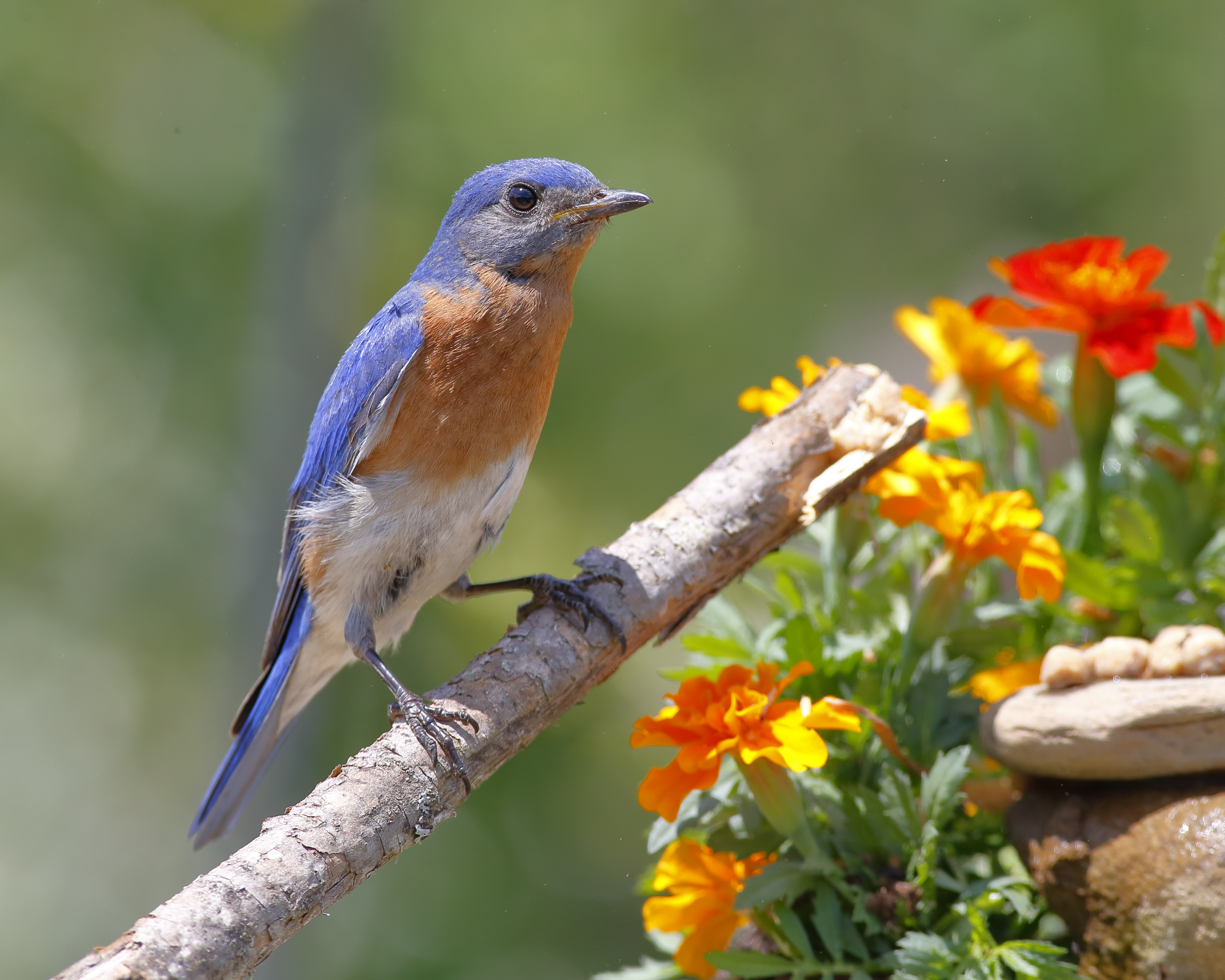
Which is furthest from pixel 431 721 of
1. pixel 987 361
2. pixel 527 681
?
pixel 987 361

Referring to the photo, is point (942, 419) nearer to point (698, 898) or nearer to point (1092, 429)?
point (1092, 429)

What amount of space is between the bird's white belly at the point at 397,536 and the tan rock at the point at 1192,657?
1.13m

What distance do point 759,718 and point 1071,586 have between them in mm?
761

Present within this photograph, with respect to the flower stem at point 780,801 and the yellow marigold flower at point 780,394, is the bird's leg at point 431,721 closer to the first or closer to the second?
the flower stem at point 780,801

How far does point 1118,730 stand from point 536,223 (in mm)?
1356

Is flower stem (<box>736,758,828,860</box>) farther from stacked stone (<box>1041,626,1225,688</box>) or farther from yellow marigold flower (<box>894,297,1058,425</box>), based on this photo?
yellow marigold flower (<box>894,297,1058,425</box>)

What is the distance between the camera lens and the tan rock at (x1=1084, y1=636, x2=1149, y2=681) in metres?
1.60

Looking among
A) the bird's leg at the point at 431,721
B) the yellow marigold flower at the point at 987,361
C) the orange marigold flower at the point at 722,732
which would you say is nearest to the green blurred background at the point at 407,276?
the yellow marigold flower at the point at 987,361

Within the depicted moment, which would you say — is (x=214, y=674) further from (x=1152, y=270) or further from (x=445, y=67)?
(x=1152, y=270)

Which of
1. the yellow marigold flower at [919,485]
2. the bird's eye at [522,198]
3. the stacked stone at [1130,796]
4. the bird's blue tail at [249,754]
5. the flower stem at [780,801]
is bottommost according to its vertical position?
the stacked stone at [1130,796]

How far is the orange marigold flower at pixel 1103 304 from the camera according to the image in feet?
6.37

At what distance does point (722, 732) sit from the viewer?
57.8 inches

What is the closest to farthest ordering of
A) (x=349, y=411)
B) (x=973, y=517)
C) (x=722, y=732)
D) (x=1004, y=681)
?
(x=722, y=732)
(x=973, y=517)
(x=1004, y=681)
(x=349, y=411)

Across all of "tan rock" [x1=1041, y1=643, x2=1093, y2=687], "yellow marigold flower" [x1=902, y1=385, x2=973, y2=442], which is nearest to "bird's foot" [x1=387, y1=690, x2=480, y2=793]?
"tan rock" [x1=1041, y1=643, x2=1093, y2=687]
